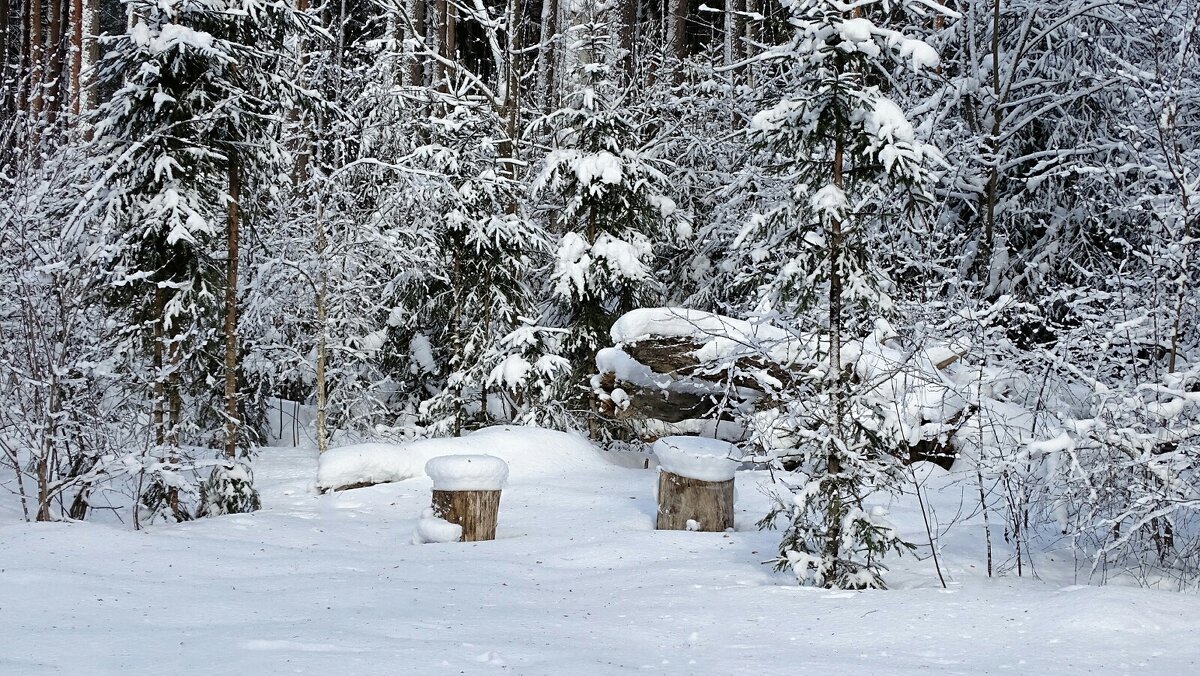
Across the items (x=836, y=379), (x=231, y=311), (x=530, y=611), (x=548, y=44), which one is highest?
(x=548, y=44)

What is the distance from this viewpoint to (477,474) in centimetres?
775

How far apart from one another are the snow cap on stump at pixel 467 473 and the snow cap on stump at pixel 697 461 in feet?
4.59

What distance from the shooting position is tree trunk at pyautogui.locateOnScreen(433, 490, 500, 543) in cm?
775

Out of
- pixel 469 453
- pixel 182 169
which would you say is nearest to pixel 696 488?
pixel 469 453

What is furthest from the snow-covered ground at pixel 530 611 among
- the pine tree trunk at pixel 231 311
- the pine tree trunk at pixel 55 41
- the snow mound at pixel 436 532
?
the pine tree trunk at pixel 55 41

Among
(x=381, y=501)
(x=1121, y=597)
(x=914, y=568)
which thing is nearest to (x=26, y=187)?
(x=381, y=501)

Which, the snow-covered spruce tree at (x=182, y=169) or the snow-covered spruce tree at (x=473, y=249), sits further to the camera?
the snow-covered spruce tree at (x=473, y=249)

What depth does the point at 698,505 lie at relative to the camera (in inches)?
311

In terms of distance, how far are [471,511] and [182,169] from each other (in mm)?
4295

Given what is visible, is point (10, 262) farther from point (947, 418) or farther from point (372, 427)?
point (947, 418)

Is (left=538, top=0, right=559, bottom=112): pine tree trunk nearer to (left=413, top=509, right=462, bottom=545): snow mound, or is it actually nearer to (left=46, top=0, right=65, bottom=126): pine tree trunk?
(left=413, top=509, right=462, bottom=545): snow mound

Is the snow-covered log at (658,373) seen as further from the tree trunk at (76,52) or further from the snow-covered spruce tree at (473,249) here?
the tree trunk at (76,52)

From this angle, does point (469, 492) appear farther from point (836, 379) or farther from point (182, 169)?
point (182, 169)

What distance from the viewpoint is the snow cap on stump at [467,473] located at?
7.73 meters
